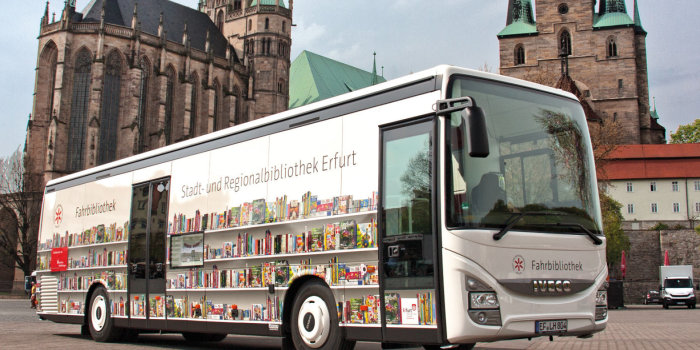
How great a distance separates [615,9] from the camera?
6894 centimetres

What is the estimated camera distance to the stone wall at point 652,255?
47.8 meters

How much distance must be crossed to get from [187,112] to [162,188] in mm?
48163

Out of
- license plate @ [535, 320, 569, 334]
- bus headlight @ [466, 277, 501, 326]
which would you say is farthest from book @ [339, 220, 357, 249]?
license plate @ [535, 320, 569, 334]

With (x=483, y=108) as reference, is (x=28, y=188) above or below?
above

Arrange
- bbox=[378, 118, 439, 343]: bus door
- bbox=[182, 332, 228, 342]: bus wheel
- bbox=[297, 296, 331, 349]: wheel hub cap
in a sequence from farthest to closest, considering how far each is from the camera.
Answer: bbox=[182, 332, 228, 342]: bus wheel
bbox=[297, 296, 331, 349]: wheel hub cap
bbox=[378, 118, 439, 343]: bus door

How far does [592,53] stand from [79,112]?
46.8 meters

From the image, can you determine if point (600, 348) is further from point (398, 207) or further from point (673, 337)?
point (398, 207)

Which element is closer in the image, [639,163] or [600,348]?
[600,348]

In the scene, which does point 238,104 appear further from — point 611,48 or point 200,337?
point 200,337

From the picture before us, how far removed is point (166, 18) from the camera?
208 feet

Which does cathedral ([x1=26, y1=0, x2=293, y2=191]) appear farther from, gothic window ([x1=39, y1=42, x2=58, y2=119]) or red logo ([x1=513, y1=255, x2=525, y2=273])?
red logo ([x1=513, y1=255, x2=525, y2=273])

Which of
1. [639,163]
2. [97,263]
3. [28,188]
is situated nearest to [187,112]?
[28,188]

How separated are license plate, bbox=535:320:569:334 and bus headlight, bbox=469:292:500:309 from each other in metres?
0.52

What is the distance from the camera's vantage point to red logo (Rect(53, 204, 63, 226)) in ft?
43.9
